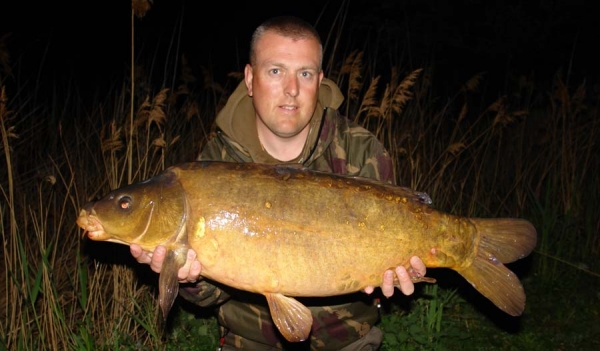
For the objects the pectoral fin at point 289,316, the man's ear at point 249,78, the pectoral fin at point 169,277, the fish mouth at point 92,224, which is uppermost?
the man's ear at point 249,78

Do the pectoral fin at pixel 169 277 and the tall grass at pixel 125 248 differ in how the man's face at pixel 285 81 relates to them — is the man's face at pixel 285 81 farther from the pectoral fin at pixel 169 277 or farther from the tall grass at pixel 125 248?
the pectoral fin at pixel 169 277

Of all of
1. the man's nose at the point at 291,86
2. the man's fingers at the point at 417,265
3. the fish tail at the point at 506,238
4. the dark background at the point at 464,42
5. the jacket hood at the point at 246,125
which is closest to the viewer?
the man's fingers at the point at 417,265

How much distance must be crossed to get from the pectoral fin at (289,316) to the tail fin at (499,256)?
0.63 meters

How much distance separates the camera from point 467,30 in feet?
27.7

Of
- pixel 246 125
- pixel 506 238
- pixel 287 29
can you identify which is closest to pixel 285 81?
pixel 287 29

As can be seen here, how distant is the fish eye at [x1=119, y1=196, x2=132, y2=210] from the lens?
188 centimetres

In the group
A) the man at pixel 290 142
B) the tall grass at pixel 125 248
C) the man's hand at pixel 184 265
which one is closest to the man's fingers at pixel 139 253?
the man's hand at pixel 184 265

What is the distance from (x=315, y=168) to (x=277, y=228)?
2.36ft

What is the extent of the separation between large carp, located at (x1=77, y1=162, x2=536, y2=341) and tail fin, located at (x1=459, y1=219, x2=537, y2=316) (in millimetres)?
146

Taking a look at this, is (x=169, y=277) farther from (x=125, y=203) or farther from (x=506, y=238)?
(x=506, y=238)

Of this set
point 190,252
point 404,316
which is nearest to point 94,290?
point 190,252

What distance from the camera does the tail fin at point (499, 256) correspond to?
2039 mm

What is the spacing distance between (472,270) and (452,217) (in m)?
0.22

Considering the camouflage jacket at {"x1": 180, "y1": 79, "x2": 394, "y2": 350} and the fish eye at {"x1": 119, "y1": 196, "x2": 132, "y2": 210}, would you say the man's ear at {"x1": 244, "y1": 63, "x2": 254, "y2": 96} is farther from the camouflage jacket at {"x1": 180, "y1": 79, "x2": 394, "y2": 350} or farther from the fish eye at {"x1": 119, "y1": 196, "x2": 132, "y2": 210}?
the fish eye at {"x1": 119, "y1": 196, "x2": 132, "y2": 210}
